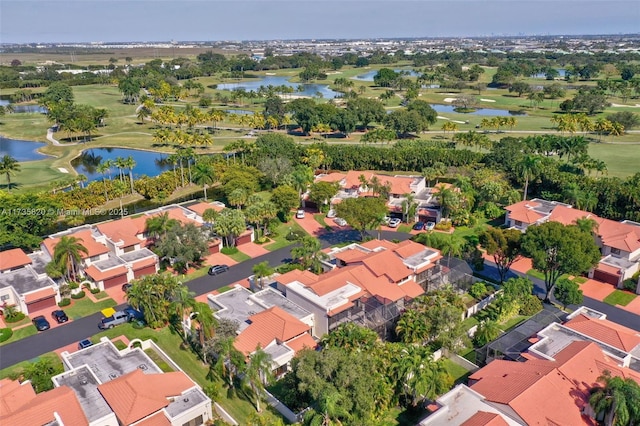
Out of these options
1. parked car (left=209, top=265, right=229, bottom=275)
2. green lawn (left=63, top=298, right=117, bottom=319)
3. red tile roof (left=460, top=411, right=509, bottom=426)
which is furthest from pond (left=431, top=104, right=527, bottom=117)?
red tile roof (left=460, top=411, right=509, bottom=426)

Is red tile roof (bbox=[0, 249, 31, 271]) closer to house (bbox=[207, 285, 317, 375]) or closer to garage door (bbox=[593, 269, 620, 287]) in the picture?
house (bbox=[207, 285, 317, 375])

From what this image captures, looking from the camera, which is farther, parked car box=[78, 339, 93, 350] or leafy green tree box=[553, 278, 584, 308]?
leafy green tree box=[553, 278, 584, 308]

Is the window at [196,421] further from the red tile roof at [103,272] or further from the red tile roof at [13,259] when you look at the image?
the red tile roof at [13,259]

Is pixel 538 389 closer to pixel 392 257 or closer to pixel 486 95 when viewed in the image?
pixel 392 257

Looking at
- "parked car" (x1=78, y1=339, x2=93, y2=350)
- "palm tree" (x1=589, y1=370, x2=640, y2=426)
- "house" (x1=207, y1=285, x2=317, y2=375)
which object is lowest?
"parked car" (x1=78, y1=339, x2=93, y2=350)

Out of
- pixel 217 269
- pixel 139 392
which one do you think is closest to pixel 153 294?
pixel 139 392

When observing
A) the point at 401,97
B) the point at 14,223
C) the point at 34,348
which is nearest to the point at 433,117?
the point at 401,97

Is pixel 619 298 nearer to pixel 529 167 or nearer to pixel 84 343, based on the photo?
pixel 529 167
